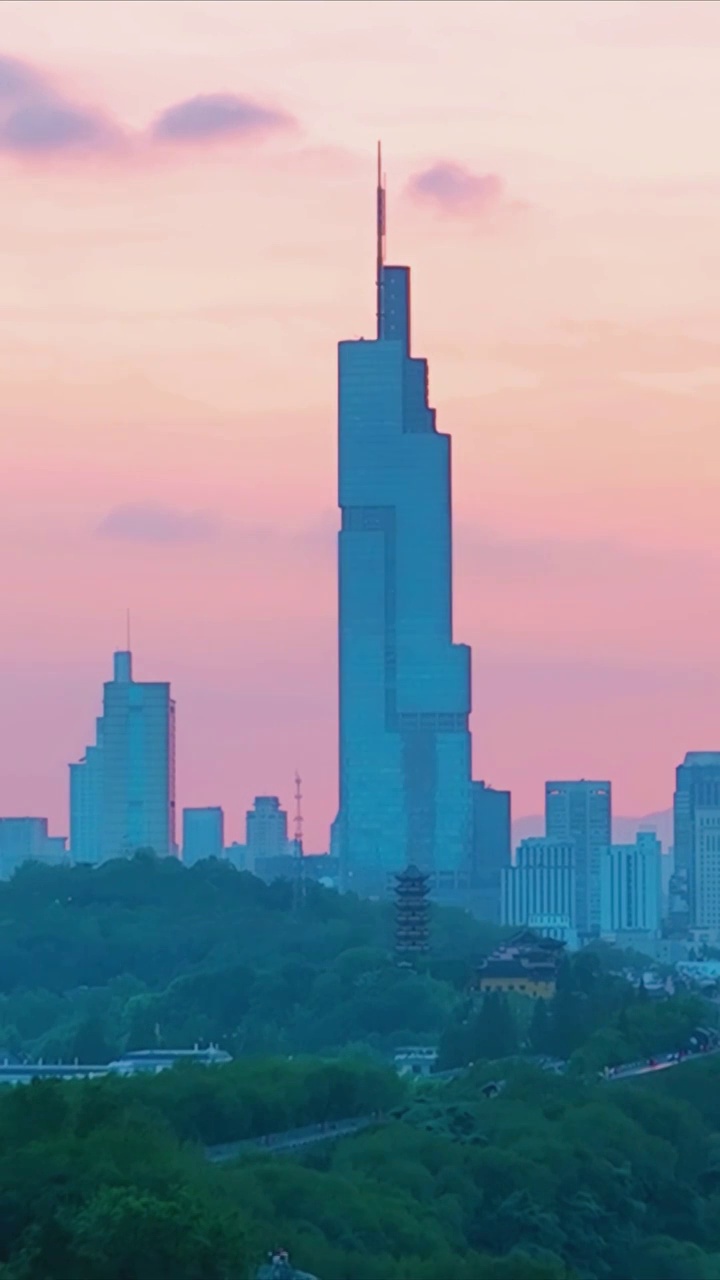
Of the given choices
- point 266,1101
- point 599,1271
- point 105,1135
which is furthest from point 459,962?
point 105,1135

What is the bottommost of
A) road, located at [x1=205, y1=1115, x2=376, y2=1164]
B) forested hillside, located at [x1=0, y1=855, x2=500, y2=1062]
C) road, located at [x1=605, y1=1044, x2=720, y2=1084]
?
road, located at [x1=205, y1=1115, x2=376, y2=1164]

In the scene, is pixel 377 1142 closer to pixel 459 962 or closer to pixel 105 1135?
pixel 105 1135

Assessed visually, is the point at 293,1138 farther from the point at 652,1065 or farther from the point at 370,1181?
the point at 652,1065

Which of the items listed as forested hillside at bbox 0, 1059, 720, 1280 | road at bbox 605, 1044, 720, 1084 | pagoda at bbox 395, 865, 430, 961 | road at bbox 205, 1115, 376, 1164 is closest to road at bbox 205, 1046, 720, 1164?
road at bbox 205, 1115, 376, 1164

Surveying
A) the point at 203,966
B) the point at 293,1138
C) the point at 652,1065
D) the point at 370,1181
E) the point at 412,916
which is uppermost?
the point at 412,916

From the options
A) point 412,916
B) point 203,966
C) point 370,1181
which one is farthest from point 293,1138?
point 412,916

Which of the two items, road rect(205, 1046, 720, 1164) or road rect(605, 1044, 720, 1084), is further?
road rect(605, 1044, 720, 1084)

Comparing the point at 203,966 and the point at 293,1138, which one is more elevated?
the point at 203,966

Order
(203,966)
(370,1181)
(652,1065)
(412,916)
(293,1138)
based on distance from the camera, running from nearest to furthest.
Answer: (370,1181) < (293,1138) < (652,1065) < (203,966) < (412,916)

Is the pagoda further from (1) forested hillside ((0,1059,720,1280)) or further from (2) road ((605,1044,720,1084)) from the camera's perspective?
(1) forested hillside ((0,1059,720,1280))

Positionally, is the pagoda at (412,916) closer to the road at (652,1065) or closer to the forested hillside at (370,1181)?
the road at (652,1065)

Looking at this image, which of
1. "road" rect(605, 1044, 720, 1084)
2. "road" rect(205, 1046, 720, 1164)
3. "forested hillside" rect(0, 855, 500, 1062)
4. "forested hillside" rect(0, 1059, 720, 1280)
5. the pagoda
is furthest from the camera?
the pagoda
